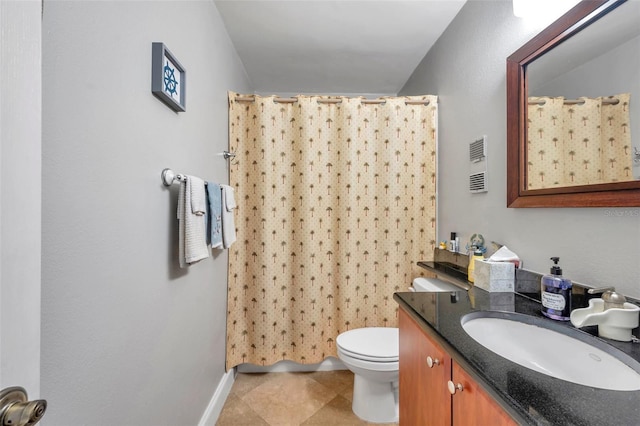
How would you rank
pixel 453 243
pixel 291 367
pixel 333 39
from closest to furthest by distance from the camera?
pixel 453 243 → pixel 333 39 → pixel 291 367

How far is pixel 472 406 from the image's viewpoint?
Result: 2.31 feet

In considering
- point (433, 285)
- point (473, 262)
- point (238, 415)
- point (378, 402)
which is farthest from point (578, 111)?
point (238, 415)

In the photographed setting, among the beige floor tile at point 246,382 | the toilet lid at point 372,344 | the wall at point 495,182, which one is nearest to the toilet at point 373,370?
the toilet lid at point 372,344

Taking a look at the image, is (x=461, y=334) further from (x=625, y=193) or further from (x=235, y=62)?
(x=235, y=62)

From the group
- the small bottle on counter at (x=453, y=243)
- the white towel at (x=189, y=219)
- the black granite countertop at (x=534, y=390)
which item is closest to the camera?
the black granite countertop at (x=534, y=390)

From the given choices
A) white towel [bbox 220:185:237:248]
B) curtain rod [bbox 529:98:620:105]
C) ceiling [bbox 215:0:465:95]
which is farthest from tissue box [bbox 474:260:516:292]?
ceiling [bbox 215:0:465:95]

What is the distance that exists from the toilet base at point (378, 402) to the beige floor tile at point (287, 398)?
11.2 inches

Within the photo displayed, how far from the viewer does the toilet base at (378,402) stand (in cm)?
173

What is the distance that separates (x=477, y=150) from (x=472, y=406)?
1.32 meters

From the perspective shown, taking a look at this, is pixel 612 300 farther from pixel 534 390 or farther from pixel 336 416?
pixel 336 416

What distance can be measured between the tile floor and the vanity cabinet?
2.63ft

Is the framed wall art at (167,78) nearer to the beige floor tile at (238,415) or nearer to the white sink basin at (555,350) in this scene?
the white sink basin at (555,350)

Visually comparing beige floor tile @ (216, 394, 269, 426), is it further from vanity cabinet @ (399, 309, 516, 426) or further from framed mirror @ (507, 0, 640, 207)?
framed mirror @ (507, 0, 640, 207)

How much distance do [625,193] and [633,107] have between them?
0.80 feet
